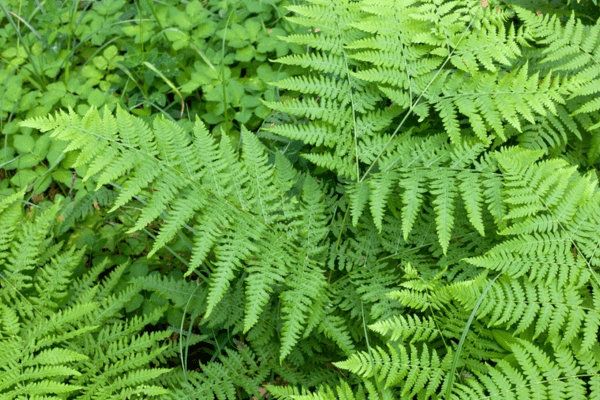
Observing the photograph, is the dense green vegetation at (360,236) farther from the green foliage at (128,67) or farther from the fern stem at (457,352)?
the green foliage at (128,67)

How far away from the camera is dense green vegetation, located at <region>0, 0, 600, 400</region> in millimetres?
2184

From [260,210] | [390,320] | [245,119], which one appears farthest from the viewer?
[245,119]

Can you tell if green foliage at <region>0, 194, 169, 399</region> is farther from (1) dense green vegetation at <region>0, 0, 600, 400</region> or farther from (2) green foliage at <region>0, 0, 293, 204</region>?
(2) green foliage at <region>0, 0, 293, 204</region>

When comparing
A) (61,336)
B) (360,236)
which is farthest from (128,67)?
(360,236)

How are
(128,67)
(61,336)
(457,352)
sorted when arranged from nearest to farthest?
(457,352), (61,336), (128,67)

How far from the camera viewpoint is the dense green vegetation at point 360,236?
7.16 feet

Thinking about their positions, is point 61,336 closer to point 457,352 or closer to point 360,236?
point 360,236

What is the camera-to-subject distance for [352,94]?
8.86 feet

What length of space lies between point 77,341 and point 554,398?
2.20 m

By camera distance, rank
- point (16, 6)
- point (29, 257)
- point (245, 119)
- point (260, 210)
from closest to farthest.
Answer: point (260, 210) → point (29, 257) → point (245, 119) → point (16, 6)

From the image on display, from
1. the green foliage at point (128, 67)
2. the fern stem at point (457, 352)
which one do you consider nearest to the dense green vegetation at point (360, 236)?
the fern stem at point (457, 352)

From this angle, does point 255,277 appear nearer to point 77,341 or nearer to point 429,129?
point 77,341

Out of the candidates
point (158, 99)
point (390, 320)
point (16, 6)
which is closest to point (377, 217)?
point (390, 320)

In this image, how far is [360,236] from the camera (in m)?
2.65
